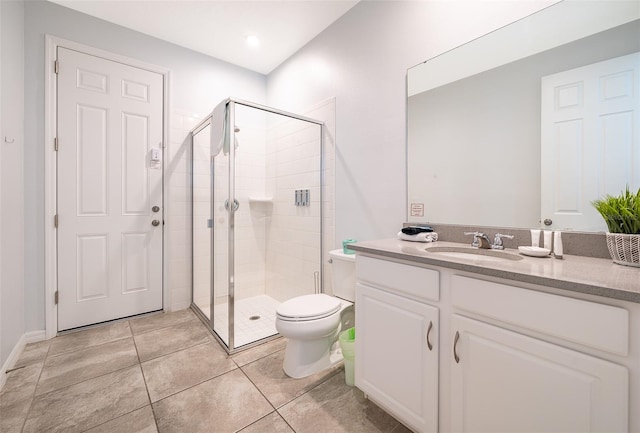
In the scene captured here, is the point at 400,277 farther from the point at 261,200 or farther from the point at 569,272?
the point at 261,200

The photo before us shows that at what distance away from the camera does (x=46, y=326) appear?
212cm

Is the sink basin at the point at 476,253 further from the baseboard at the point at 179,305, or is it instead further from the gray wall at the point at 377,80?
the baseboard at the point at 179,305

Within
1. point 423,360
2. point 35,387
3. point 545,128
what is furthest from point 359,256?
point 35,387

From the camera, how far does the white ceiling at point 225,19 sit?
2.14m

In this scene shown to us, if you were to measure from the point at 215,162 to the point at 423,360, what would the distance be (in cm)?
219

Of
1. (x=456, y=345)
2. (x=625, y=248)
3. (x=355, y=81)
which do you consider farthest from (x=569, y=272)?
(x=355, y=81)


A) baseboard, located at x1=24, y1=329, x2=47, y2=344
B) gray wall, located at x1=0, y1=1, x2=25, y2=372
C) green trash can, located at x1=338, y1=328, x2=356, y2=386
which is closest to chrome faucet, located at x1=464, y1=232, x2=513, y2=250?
green trash can, located at x1=338, y1=328, x2=356, y2=386

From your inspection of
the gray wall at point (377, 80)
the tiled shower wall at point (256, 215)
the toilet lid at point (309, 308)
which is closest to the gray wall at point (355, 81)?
the gray wall at point (377, 80)

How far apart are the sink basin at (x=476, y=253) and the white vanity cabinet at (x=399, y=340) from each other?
0.84 feet

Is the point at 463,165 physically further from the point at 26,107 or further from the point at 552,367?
the point at 26,107

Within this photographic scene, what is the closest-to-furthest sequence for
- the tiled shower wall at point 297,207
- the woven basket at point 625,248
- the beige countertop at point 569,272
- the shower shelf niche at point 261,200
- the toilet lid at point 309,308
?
1. the beige countertop at point 569,272
2. the woven basket at point 625,248
3. the toilet lid at point 309,308
4. the tiled shower wall at point 297,207
5. the shower shelf niche at point 261,200

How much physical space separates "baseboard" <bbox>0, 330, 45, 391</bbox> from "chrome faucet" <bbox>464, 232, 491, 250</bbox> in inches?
111

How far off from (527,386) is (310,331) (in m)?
1.08

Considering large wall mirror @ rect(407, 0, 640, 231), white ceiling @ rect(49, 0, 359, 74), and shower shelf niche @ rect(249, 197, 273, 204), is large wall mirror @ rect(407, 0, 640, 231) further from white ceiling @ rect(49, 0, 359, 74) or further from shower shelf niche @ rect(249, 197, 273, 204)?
shower shelf niche @ rect(249, 197, 273, 204)
